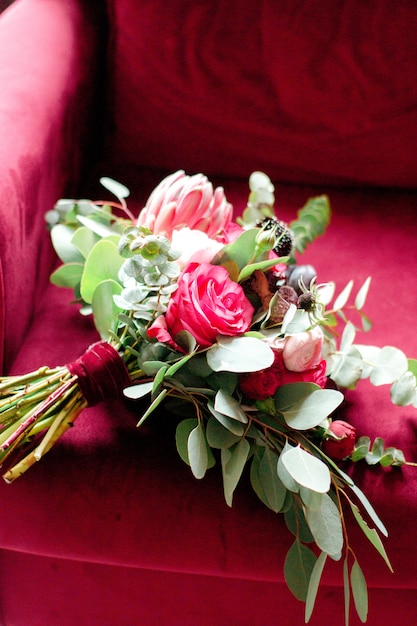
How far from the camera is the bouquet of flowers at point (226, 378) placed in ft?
2.11

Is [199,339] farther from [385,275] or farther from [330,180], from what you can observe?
[330,180]

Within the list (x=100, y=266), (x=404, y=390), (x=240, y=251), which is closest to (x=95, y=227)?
(x=100, y=266)

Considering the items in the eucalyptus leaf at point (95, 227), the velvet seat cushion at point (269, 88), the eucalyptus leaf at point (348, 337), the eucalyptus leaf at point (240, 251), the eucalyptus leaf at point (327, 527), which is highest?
the velvet seat cushion at point (269, 88)

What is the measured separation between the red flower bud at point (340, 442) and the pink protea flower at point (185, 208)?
0.90 feet

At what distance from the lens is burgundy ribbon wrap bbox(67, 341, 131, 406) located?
0.69m

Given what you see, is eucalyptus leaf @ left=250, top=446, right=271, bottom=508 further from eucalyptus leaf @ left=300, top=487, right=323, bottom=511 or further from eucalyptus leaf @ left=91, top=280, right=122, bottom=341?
eucalyptus leaf @ left=91, top=280, right=122, bottom=341

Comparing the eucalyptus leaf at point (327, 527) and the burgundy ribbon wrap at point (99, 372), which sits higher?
the burgundy ribbon wrap at point (99, 372)

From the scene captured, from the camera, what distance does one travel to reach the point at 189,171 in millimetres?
1174

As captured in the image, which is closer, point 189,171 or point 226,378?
point 226,378

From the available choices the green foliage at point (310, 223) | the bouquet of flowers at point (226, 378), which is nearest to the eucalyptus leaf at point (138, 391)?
the bouquet of flowers at point (226, 378)

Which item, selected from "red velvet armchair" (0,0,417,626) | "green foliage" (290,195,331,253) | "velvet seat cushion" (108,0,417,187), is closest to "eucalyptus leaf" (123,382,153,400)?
"red velvet armchair" (0,0,417,626)

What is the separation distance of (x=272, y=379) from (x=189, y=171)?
1.99ft

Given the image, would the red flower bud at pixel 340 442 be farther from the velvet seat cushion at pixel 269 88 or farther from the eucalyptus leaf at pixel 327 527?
the velvet seat cushion at pixel 269 88

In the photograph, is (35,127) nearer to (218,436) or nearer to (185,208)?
(185,208)
